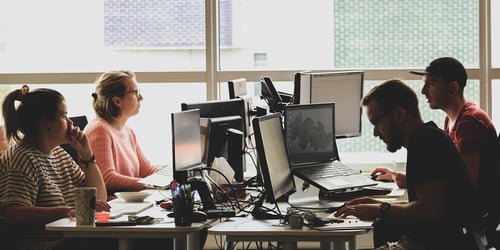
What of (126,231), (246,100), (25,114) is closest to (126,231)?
(126,231)

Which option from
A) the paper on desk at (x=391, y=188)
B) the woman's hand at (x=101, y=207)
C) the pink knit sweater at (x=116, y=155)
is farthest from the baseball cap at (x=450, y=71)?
the woman's hand at (x=101, y=207)

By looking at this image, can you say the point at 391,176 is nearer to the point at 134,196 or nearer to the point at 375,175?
the point at 375,175

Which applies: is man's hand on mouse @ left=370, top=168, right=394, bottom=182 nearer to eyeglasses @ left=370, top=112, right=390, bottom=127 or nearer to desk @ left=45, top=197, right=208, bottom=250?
eyeglasses @ left=370, top=112, right=390, bottom=127

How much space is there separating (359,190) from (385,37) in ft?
6.23

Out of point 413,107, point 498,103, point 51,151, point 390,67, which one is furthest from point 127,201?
point 498,103

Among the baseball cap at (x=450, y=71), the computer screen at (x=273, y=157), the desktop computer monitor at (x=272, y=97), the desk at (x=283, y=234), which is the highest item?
the baseball cap at (x=450, y=71)

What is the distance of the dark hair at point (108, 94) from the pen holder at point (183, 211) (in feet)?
5.45

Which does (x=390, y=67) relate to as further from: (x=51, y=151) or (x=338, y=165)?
(x=51, y=151)

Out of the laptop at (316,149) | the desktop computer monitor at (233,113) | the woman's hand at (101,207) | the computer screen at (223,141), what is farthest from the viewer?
the desktop computer monitor at (233,113)

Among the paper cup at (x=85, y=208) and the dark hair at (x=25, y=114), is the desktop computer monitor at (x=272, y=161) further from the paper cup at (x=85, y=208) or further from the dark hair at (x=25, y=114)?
the dark hair at (x=25, y=114)

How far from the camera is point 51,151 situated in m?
3.49

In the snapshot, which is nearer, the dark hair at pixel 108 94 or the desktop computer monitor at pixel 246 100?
the desktop computer monitor at pixel 246 100

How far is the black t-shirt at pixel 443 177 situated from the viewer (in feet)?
9.11

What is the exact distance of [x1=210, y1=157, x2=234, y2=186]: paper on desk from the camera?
12.2 feet
